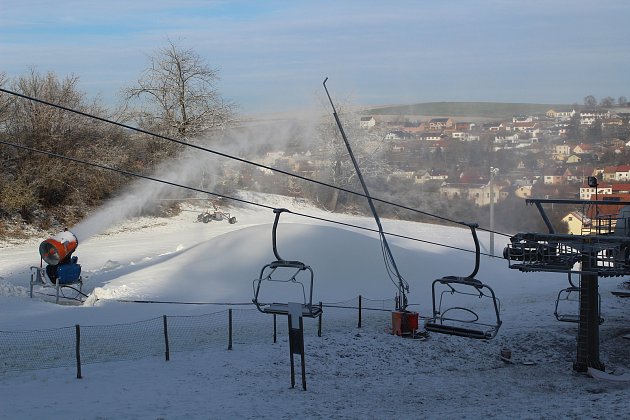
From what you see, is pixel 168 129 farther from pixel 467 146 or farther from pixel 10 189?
pixel 467 146

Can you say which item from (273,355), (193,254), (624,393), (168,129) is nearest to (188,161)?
(168,129)

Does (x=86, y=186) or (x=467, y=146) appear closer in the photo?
(x=86, y=186)

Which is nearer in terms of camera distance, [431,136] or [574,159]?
[574,159]

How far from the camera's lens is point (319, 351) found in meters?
15.9

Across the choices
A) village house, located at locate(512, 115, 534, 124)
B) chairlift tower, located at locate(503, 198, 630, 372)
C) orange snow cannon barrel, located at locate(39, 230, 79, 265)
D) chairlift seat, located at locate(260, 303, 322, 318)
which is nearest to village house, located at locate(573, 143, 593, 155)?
village house, located at locate(512, 115, 534, 124)

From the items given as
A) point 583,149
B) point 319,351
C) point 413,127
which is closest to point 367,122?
point 413,127

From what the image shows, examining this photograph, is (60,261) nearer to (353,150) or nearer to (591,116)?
(353,150)

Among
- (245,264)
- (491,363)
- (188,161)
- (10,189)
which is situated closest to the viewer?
(491,363)

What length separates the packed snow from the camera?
40.3 feet

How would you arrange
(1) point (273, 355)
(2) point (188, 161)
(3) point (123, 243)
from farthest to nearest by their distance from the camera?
(2) point (188, 161) < (3) point (123, 243) < (1) point (273, 355)

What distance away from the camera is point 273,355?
15.4 m

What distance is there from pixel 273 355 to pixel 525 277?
14.4 meters

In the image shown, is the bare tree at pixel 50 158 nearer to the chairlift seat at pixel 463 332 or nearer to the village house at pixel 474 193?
the village house at pixel 474 193

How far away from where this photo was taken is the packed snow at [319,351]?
40.3 ft
